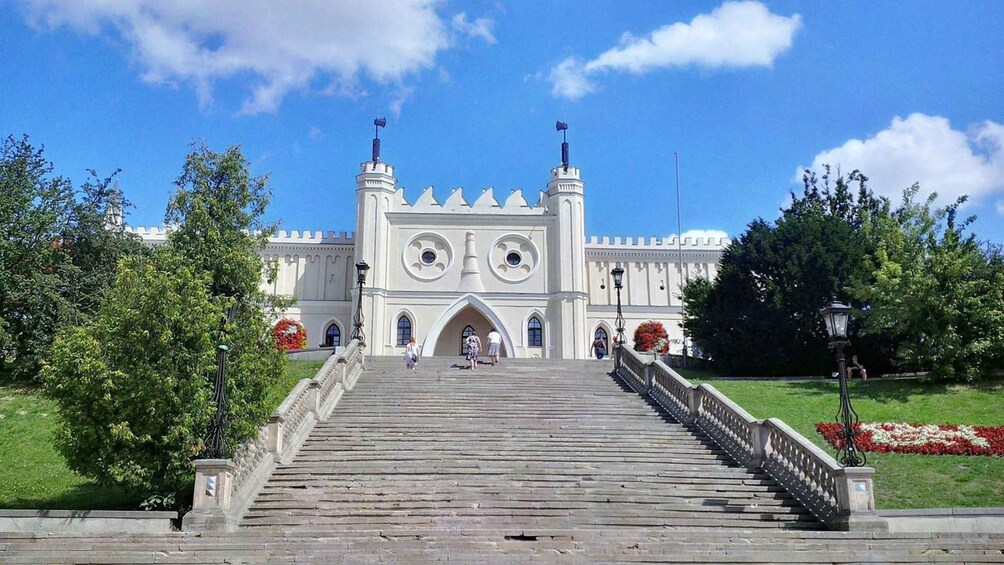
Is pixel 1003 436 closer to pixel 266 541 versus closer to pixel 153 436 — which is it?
pixel 266 541

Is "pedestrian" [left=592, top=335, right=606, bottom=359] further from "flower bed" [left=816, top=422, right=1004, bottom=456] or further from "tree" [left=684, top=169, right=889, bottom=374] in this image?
"flower bed" [left=816, top=422, right=1004, bottom=456]

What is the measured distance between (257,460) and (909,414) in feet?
55.8

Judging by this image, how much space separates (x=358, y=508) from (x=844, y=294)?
2437 cm

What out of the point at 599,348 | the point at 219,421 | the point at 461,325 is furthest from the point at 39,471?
the point at 461,325

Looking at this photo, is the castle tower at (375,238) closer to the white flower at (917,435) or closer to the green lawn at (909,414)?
the green lawn at (909,414)

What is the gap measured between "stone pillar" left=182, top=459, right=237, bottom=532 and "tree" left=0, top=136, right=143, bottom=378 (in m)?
15.6

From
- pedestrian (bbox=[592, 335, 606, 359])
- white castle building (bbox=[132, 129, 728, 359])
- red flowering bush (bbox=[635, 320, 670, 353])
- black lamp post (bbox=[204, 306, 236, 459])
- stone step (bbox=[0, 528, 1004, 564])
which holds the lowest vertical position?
stone step (bbox=[0, 528, 1004, 564])

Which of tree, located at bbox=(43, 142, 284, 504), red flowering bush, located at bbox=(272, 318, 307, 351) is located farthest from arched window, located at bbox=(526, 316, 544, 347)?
tree, located at bbox=(43, 142, 284, 504)

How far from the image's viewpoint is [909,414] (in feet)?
72.7

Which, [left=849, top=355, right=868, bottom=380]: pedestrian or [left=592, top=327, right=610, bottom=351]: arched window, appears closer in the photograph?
[left=849, top=355, right=868, bottom=380]: pedestrian

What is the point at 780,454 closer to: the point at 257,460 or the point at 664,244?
the point at 257,460

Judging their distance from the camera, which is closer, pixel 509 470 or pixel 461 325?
pixel 509 470

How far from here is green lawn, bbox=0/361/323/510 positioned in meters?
16.3

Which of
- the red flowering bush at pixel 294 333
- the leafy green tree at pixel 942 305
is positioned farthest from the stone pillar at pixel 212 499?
the red flowering bush at pixel 294 333
